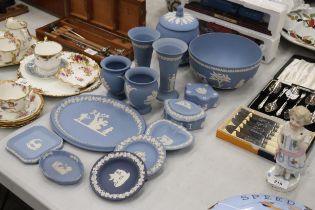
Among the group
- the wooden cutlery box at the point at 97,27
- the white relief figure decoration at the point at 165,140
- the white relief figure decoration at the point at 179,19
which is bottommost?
the white relief figure decoration at the point at 165,140

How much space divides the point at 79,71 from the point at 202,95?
0.35 meters

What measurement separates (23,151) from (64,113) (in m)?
0.15

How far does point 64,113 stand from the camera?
102 centimetres

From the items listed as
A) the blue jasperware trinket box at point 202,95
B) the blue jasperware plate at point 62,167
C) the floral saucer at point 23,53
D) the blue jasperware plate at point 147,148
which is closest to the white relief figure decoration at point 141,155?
the blue jasperware plate at point 147,148

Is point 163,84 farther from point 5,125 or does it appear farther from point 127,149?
point 5,125

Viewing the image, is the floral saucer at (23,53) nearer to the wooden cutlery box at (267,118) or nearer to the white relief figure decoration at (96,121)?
the white relief figure decoration at (96,121)

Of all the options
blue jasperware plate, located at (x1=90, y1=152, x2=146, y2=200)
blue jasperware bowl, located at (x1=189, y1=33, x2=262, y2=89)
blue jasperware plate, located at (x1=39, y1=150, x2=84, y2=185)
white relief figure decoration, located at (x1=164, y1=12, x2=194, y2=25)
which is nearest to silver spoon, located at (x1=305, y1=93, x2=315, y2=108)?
blue jasperware bowl, located at (x1=189, y1=33, x2=262, y2=89)

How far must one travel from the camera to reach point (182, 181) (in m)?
0.88

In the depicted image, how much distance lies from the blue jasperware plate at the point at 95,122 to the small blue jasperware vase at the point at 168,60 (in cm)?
11

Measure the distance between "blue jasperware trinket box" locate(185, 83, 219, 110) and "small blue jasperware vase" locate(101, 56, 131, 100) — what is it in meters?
0.16

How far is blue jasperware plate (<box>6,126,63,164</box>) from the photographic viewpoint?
90 cm

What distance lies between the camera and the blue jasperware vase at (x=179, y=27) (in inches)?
44.3

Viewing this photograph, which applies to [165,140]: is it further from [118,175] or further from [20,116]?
[20,116]

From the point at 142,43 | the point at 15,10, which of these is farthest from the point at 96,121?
the point at 15,10
